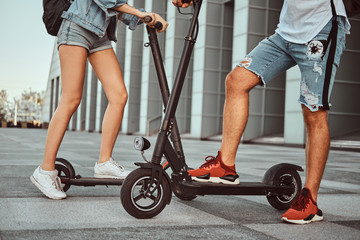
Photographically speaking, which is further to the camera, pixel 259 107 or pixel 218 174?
pixel 259 107

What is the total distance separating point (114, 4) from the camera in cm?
342

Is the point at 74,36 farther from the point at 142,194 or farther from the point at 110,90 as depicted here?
the point at 142,194

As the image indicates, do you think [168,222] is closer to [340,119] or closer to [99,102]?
[340,119]

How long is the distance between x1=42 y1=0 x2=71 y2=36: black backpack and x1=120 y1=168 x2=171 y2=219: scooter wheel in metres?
1.51

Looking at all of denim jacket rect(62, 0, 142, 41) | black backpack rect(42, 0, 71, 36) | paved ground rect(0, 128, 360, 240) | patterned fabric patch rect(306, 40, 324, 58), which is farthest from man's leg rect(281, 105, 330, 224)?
black backpack rect(42, 0, 71, 36)

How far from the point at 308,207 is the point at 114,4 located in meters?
1.96

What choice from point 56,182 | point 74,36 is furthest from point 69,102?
point 56,182

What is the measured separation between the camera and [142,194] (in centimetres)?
269

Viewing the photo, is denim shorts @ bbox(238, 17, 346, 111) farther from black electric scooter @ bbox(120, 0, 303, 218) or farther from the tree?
the tree

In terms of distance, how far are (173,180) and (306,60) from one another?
3.82ft

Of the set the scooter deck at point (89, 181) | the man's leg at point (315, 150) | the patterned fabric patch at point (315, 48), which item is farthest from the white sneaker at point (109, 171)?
the patterned fabric patch at point (315, 48)

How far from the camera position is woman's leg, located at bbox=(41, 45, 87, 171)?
11.3ft

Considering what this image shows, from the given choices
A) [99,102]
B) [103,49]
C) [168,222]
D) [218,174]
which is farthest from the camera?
[99,102]

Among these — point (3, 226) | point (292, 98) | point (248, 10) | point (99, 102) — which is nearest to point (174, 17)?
point (248, 10)
